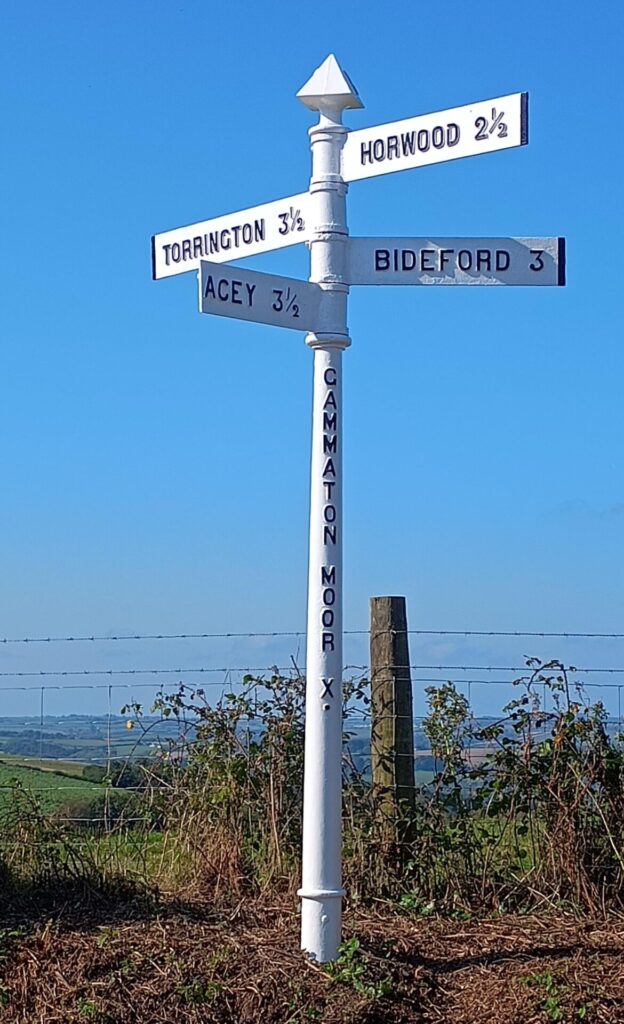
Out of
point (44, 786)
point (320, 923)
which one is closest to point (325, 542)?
point (320, 923)

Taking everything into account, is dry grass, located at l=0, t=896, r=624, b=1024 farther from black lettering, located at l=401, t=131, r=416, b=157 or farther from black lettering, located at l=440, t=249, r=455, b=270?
black lettering, located at l=401, t=131, r=416, b=157

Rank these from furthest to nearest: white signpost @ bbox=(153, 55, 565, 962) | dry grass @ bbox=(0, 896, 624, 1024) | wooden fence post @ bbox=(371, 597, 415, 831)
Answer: wooden fence post @ bbox=(371, 597, 415, 831) → white signpost @ bbox=(153, 55, 565, 962) → dry grass @ bbox=(0, 896, 624, 1024)

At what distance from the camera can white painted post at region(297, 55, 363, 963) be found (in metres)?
6.00

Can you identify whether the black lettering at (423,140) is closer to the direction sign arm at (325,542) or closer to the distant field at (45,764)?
the direction sign arm at (325,542)

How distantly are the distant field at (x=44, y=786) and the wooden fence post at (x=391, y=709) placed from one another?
169cm

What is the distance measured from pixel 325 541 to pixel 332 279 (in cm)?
117

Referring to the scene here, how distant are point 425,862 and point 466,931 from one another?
699mm

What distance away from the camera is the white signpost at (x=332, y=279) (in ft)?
19.6

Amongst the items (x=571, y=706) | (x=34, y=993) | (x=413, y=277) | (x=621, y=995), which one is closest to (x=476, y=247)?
(x=413, y=277)

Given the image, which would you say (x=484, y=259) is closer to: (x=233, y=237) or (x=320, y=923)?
(x=233, y=237)

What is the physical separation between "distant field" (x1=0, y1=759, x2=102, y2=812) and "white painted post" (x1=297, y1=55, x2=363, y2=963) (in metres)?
2.45

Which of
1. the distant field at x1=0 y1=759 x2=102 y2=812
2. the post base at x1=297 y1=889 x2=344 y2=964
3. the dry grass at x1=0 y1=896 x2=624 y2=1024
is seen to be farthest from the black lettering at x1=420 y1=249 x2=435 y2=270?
the distant field at x1=0 y1=759 x2=102 y2=812

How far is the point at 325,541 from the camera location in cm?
608

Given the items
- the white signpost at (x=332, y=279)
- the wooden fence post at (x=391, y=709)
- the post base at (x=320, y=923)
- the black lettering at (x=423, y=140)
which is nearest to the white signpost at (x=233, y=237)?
the white signpost at (x=332, y=279)
